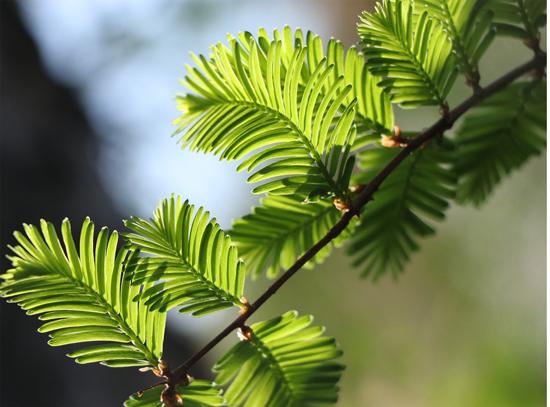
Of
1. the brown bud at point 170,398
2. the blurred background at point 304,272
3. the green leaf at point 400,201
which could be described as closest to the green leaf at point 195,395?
the brown bud at point 170,398

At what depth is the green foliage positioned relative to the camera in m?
0.27

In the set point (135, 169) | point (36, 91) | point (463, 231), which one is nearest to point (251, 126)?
point (135, 169)

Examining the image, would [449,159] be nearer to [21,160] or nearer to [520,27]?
[520,27]

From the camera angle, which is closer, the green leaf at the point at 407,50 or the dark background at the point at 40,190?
the green leaf at the point at 407,50

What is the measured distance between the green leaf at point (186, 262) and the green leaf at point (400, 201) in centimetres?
9

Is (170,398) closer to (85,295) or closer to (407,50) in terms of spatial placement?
(85,295)

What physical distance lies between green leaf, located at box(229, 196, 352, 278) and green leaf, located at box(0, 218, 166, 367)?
0.26 ft

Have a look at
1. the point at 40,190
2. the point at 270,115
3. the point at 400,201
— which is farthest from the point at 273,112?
the point at 40,190

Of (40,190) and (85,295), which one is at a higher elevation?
(40,190)

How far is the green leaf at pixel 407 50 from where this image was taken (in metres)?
0.26

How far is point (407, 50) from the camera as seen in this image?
268 mm

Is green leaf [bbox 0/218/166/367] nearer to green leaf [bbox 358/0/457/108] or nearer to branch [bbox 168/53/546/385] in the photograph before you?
branch [bbox 168/53/546/385]

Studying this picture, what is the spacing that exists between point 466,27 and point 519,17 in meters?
0.03

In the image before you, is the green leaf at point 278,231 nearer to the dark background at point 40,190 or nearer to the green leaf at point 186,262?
the green leaf at point 186,262
